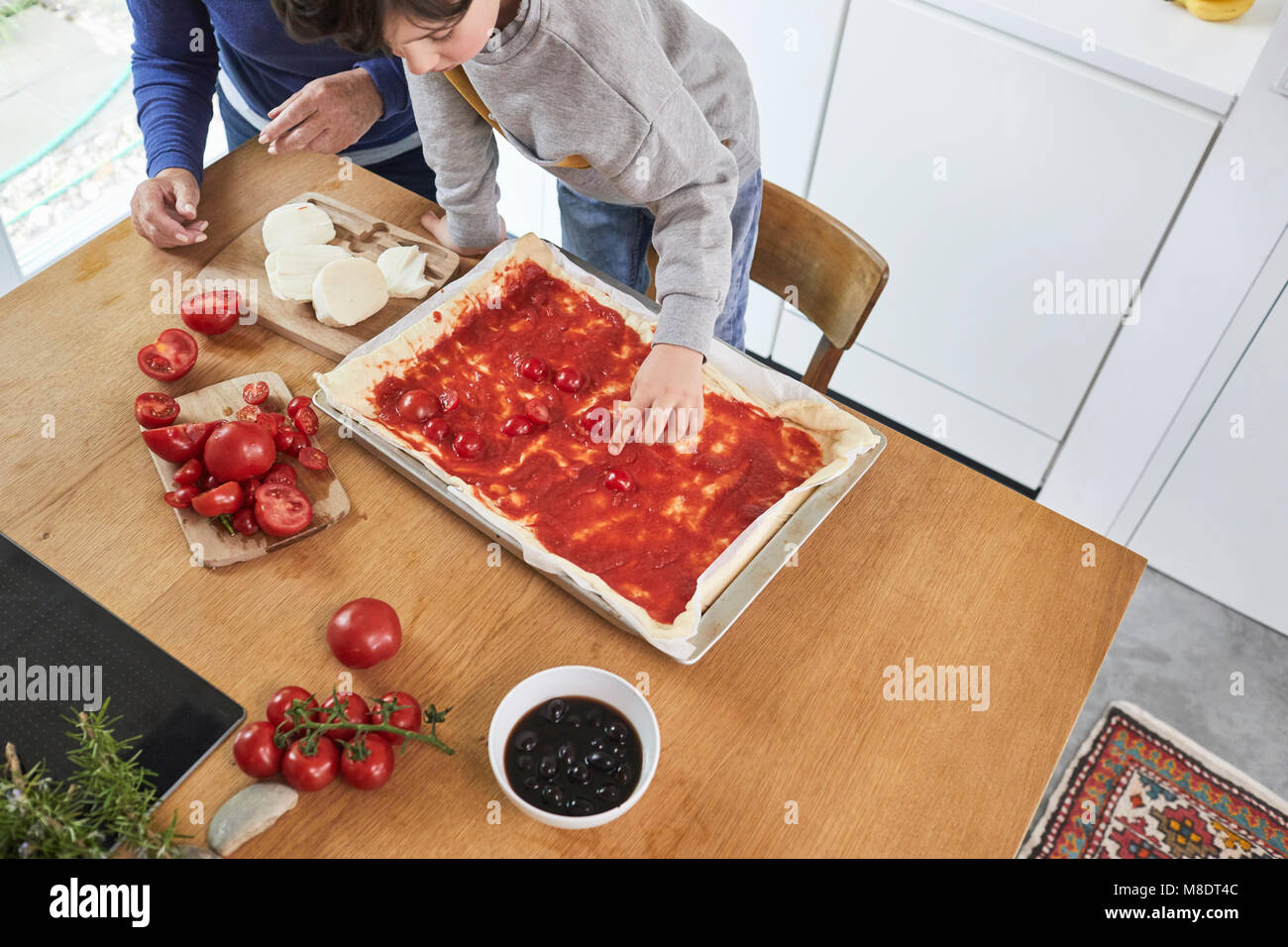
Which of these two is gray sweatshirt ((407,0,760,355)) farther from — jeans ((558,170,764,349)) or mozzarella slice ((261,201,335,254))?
mozzarella slice ((261,201,335,254))

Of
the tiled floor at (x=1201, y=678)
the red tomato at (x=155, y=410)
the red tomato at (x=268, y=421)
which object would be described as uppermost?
the red tomato at (x=268, y=421)

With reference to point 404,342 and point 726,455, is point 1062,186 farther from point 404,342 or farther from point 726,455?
point 404,342

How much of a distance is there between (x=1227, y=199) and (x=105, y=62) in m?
3.08

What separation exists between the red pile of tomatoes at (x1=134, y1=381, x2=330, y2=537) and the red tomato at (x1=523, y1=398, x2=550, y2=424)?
299 millimetres

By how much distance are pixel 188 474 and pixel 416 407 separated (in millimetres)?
323

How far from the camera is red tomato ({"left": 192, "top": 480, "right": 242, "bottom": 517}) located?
1.27m

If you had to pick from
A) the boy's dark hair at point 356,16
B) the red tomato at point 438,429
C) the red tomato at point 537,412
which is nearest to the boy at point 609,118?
the boy's dark hair at point 356,16

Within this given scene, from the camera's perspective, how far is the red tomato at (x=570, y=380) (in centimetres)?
147

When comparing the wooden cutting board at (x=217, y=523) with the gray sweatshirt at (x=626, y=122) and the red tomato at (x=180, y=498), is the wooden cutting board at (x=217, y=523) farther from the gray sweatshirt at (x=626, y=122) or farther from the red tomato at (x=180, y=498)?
the gray sweatshirt at (x=626, y=122)

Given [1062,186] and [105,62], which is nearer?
[1062,186]

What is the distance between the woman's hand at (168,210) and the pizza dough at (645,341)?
0.47 metres

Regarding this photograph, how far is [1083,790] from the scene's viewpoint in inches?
83.6

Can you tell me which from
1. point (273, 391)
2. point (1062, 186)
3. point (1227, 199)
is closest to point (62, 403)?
point (273, 391)
